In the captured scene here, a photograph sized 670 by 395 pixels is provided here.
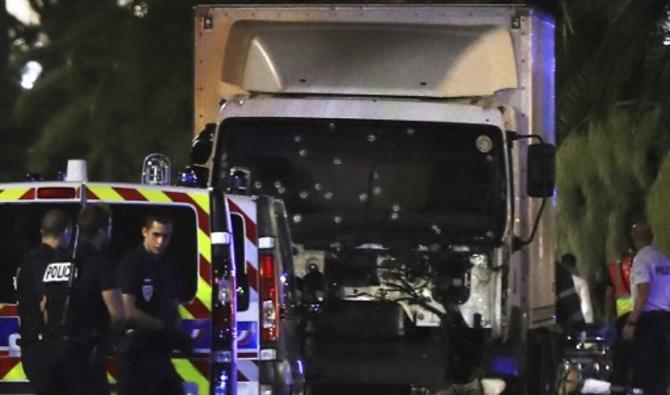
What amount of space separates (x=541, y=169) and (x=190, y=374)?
408 cm

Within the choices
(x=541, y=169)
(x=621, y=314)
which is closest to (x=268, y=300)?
(x=541, y=169)

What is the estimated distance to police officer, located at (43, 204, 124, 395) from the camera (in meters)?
7.94

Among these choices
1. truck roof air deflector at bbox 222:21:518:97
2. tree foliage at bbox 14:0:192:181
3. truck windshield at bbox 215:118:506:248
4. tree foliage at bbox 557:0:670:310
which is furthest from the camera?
tree foliage at bbox 14:0:192:181

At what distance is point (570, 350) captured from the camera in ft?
46.9

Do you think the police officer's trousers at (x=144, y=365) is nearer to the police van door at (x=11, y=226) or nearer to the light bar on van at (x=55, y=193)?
the police van door at (x=11, y=226)

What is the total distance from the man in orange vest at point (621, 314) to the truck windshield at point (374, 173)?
8.36 feet

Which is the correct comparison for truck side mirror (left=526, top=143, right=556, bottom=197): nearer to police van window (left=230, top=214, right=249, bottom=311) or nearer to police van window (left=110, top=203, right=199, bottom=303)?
police van window (left=230, top=214, right=249, bottom=311)

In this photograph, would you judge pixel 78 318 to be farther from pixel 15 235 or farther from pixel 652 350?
pixel 652 350

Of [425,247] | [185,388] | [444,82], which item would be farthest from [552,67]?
[185,388]

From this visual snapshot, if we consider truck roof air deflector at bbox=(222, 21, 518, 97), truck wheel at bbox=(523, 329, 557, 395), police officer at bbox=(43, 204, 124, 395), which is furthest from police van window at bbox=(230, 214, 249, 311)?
truck roof air deflector at bbox=(222, 21, 518, 97)

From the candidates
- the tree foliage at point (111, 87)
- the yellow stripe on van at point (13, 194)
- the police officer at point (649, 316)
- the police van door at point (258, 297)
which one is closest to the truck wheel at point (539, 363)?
the police officer at point (649, 316)

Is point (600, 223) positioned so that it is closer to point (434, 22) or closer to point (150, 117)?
point (150, 117)

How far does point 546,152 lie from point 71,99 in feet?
47.3

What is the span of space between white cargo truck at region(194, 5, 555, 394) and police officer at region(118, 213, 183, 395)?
2082mm
